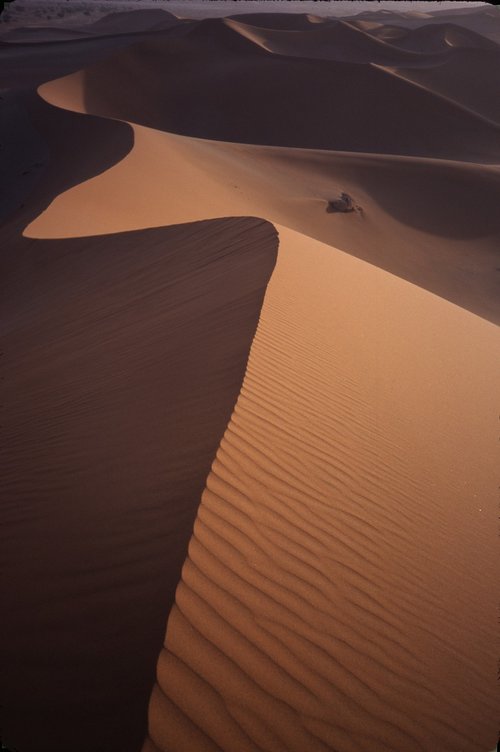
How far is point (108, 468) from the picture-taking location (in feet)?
10.2

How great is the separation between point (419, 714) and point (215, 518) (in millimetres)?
1224

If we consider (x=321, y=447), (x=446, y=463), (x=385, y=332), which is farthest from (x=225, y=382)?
(x=385, y=332)

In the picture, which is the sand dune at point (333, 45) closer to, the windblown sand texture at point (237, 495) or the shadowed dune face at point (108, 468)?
the windblown sand texture at point (237, 495)

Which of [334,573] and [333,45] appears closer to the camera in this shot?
[334,573]

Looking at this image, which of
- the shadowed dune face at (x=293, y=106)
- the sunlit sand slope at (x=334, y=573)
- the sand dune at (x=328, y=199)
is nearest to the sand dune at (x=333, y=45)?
the shadowed dune face at (x=293, y=106)

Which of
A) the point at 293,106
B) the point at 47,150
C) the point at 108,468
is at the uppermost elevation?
the point at 293,106

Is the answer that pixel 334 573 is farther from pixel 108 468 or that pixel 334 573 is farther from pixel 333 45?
pixel 333 45

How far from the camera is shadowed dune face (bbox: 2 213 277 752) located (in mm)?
2031

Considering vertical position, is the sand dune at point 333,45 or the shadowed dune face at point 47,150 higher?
the sand dune at point 333,45

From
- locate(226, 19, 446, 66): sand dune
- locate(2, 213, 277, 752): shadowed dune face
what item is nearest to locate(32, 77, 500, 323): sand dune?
locate(2, 213, 277, 752): shadowed dune face

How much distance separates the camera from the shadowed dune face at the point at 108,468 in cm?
203

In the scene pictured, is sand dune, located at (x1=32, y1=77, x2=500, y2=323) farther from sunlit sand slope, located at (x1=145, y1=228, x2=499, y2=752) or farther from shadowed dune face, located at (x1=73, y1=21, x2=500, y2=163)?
shadowed dune face, located at (x1=73, y1=21, x2=500, y2=163)

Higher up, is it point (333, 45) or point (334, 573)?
point (333, 45)

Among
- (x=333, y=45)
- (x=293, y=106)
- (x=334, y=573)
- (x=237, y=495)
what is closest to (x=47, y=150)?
(x=293, y=106)
